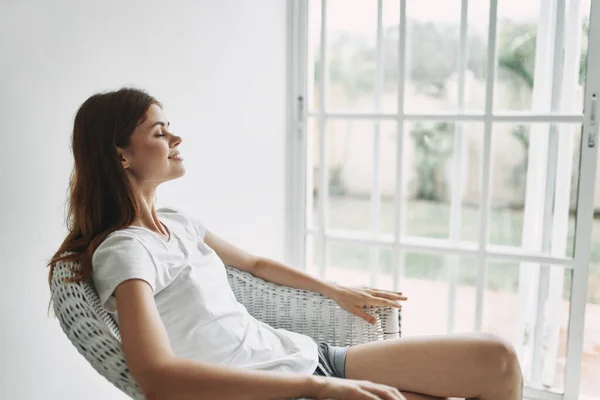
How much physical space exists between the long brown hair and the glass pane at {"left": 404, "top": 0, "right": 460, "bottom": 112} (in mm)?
1426

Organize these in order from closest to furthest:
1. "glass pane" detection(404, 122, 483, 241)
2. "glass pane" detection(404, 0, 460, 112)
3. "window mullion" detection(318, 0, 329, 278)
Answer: "glass pane" detection(404, 0, 460, 112), "window mullion" detection(318, 0, 329, 278), "glass pane" detection(404, 122, 483, 241)

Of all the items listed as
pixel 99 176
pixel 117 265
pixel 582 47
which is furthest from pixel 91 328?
pixel 582 47

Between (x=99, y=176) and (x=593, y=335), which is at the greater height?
(x=99, y=176)

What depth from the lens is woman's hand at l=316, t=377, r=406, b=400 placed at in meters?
1.17

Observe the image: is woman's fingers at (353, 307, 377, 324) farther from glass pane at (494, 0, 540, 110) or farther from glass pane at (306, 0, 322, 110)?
glass pane at (306, 0, 322, 110)

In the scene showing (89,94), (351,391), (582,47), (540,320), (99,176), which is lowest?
(540,320)

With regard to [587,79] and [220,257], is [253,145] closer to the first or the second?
[220,257]

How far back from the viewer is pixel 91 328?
4.12ft

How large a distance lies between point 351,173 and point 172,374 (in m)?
3.40

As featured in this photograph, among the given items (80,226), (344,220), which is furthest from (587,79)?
(344,220)

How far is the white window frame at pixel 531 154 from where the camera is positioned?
2197 mm

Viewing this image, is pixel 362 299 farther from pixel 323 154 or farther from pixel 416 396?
pixel 323 154

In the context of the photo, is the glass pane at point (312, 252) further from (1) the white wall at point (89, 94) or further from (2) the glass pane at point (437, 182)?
(2) the glass pane at point (437, 182)

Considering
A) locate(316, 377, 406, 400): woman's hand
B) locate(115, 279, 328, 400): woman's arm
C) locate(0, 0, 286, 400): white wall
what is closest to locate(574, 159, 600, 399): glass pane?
locate(0, 0, 286, 400): white wall
